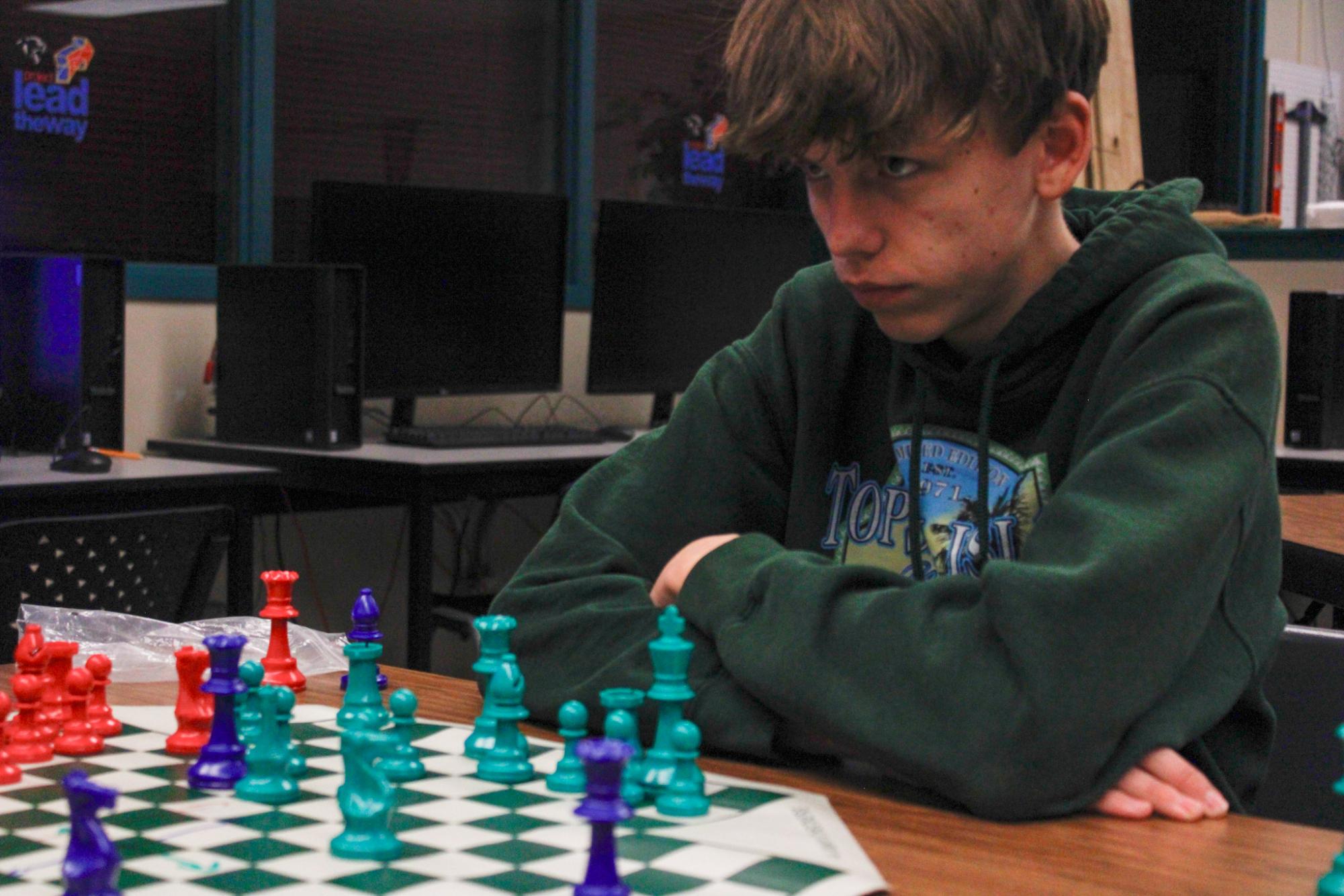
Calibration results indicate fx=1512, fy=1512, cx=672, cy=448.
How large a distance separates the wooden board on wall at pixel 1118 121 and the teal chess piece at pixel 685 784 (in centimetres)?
430

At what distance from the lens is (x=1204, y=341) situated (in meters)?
1.04

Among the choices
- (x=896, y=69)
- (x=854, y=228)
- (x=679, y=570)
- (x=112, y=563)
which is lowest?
(x=112, y=563)

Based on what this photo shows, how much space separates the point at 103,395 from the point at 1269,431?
103 inches

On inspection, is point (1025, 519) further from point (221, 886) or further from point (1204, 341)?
point (221, 886)

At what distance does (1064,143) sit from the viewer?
114cm

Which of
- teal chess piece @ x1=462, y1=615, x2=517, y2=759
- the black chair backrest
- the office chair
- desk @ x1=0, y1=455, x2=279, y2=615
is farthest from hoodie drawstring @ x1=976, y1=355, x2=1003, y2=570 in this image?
desk @ x1=0, y1=455, x2=279, y2=615

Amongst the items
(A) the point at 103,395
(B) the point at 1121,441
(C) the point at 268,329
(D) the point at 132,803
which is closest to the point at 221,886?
(D) the point at 132,803

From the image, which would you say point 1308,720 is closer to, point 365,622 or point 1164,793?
point 1164,793

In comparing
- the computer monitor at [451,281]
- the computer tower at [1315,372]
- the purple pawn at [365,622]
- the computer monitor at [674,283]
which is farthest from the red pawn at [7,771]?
the computer tower at [1315,372]

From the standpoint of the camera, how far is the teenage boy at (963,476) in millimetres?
910

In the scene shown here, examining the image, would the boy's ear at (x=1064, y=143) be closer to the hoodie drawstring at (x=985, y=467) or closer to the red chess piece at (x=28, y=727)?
the hoodie drawstring at (x=985, y=467)

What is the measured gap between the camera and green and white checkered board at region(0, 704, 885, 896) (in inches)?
28.6

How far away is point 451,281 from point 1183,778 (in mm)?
3080

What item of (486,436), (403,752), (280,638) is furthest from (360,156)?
(403,752)
